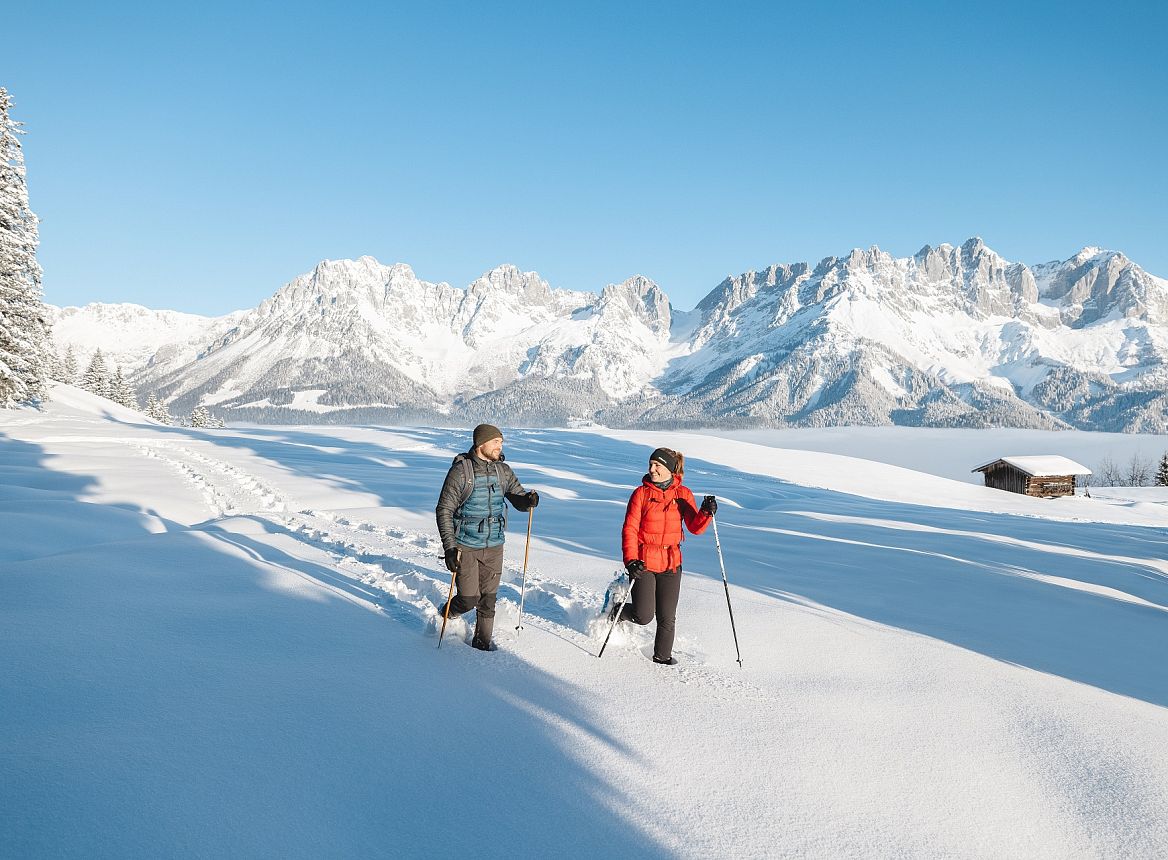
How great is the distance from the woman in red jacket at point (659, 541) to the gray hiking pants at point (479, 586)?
51.0 inches

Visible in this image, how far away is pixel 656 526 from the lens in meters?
5.78

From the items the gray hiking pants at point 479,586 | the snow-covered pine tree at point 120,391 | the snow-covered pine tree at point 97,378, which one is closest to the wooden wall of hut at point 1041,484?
the gray hiking pants at point 479,586

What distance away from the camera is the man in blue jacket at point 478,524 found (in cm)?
585

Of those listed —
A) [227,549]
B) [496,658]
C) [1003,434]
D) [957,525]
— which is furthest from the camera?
[1003,434]

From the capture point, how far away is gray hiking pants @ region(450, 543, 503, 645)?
5957 millimetres

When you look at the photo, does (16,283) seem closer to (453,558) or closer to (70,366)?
(453,558)

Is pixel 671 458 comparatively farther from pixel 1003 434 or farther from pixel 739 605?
pixel 1003 434

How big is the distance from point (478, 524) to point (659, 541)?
1.68 m

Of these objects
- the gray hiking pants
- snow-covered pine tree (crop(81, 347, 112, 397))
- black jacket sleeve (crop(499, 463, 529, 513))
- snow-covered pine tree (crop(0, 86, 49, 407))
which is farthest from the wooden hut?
snow-covered pine tree (crop(81, 347, 112, 397))

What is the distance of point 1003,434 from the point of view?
130 metres

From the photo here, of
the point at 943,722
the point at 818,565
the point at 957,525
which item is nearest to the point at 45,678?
the point at 943,722

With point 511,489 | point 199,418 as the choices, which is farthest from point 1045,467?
point 199,418

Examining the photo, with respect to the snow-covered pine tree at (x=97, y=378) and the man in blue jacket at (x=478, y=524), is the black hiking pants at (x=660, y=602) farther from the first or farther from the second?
the snow-covered pine tree at (x=97, y=378)

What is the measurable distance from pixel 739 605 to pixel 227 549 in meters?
7.23
